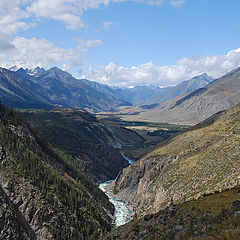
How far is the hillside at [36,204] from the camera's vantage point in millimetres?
69625

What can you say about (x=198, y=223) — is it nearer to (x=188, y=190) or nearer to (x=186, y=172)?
(x=188, y=190)

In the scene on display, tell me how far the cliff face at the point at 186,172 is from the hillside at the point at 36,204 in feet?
67.0

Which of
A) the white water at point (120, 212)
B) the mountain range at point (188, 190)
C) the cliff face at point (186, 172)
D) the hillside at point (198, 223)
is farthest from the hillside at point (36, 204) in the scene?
the hillside at point (198, 223)

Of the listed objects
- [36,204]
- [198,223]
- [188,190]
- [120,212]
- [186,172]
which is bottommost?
[120,212]

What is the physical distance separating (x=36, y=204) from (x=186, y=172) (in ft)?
171

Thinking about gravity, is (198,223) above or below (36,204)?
below

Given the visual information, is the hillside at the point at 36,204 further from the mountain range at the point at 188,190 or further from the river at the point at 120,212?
the mountain range at the point at 188,190

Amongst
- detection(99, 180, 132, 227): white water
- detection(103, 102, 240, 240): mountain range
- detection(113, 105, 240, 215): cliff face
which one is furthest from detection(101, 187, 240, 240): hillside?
detection(99, 180, 132, 227): white water

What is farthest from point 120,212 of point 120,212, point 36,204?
point 36,204

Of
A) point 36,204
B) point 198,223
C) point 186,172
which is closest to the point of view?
point 198,223

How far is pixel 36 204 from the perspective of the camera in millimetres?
74375

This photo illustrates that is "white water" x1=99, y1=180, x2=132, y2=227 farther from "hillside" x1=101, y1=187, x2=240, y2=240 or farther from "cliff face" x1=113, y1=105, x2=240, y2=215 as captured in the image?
"hillside" x1=101, y1=187, x2=240, y2=240

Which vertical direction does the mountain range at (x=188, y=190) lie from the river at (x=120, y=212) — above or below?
above

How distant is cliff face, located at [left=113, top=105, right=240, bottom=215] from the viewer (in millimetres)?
72625
